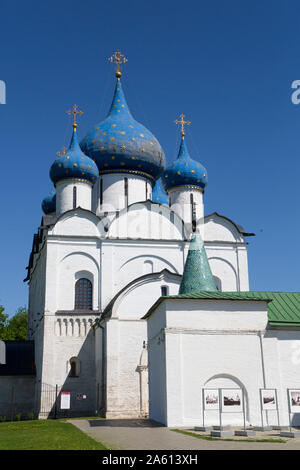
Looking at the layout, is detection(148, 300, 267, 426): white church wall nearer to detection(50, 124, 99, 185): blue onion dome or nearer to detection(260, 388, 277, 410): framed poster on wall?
detection(260, 388, 277, 410): framed poster on wall

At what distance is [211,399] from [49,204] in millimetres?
18550

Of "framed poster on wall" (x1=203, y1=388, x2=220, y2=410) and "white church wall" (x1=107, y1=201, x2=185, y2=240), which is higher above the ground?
"white church wall" (x1=107, y1=201, x2=185, y2=240)

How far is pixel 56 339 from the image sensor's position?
20.5 meters

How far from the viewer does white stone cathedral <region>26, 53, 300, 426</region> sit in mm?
12766

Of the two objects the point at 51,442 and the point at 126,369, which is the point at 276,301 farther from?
the point at 51,442

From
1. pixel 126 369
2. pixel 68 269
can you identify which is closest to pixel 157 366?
pixel 126 369

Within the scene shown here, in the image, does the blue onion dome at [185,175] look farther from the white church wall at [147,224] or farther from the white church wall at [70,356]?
the white church wall at [70,356]

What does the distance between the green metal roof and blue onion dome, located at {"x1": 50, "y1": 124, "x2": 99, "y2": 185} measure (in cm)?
1050

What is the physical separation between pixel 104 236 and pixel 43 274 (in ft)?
9.37

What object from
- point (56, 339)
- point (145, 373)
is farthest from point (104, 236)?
point (145, 373)

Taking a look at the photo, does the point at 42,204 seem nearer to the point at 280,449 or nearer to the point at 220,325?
the point at 220,325

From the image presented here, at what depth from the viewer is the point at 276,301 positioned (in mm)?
14734

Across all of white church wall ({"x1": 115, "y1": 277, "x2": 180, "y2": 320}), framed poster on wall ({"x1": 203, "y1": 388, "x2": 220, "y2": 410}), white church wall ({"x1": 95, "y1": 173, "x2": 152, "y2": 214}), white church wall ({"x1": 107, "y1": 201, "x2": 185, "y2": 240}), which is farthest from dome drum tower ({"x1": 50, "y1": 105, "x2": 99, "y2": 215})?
framed poster on wall ({"x1": 203, "y1": 388, "x2": 220, "y2": 410})

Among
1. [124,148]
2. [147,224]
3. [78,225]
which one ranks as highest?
[124,148]
